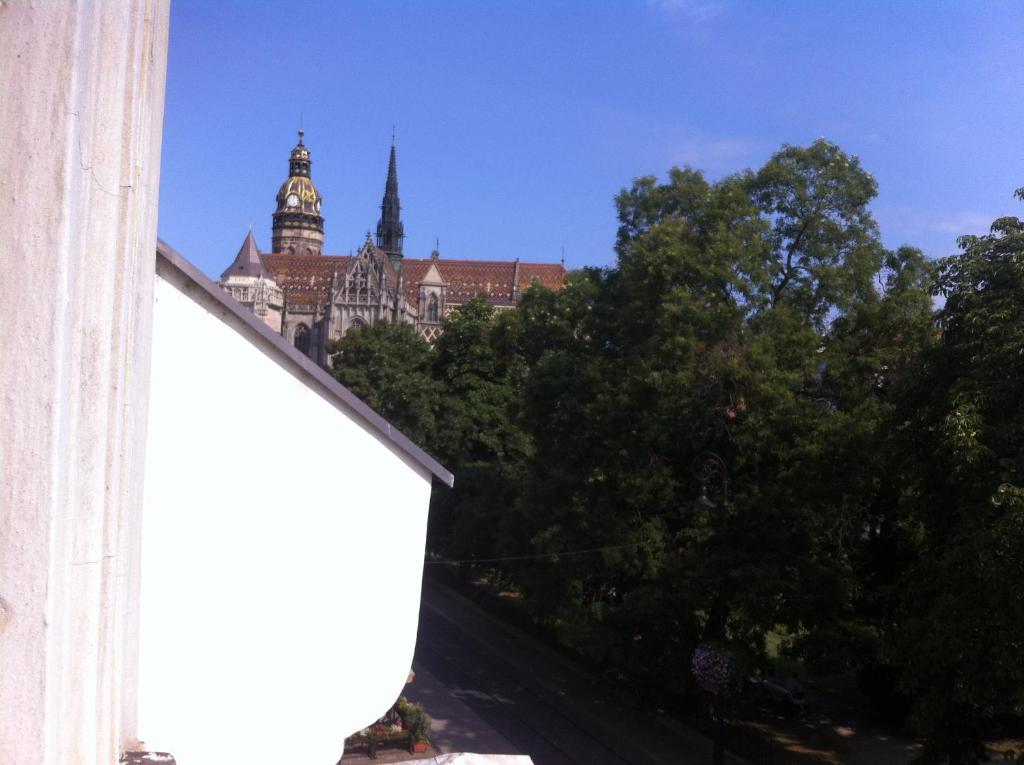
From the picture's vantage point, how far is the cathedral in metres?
87.2

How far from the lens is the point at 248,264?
91375 mm

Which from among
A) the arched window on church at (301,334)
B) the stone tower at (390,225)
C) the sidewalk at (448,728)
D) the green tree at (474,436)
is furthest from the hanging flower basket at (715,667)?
the stone tower at (390,225)

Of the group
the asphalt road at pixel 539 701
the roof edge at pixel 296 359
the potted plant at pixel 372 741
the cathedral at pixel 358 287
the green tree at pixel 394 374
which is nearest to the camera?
the roof edge at pixel 296 359

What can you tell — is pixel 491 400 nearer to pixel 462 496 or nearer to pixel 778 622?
pixel 462 496

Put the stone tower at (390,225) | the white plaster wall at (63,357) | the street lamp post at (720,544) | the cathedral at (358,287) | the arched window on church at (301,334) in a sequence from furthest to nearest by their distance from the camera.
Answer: the stone tower at (390,225), the arched window on church at (301,334), the cathedral at (358,287), the street lamp post at (720,544), the white plaster wall at (63,357)

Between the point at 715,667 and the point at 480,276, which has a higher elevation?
the point at 480,276

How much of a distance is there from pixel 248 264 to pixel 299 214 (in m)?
23.3

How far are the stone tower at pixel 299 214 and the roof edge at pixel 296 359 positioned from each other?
364ft

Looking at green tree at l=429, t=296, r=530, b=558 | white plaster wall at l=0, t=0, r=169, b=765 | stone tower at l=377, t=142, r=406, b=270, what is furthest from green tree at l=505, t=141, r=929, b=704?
stone tower at l=377, t=142, r=406, b=270

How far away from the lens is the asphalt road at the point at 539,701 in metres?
18.7

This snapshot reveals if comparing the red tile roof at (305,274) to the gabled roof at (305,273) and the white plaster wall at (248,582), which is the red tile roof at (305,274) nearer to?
the gabled roof at (305,273)

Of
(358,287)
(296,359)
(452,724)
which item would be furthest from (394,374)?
(358,287)

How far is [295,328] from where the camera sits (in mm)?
92500

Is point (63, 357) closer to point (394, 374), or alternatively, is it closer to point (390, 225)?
point (394, 374)
